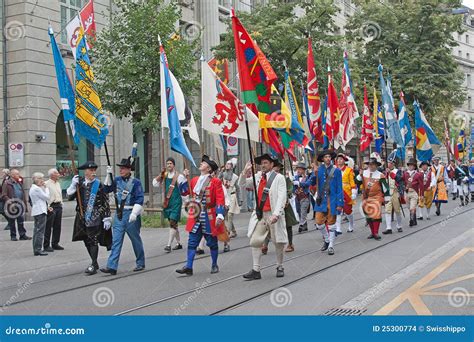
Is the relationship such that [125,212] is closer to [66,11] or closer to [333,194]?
[333,194]

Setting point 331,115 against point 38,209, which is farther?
point 331,115

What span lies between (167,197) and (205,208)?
125 inches

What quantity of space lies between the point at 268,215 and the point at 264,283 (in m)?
1.08

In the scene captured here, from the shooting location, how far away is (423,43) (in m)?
32.3

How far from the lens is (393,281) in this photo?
8039mm

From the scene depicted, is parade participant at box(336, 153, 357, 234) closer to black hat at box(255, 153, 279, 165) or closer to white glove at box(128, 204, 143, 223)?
black hat at box(255, 153, 279, 165)

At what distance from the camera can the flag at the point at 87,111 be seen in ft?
33.6

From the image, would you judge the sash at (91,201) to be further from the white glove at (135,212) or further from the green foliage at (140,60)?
the green foliage at (140,60)

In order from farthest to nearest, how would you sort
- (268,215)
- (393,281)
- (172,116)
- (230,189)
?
(230,189) → (172,116) → (268,215) → (393,281)

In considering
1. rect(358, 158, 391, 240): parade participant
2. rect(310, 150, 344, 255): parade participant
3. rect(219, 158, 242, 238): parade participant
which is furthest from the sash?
rect(358, 158, 391, 240): parade participant

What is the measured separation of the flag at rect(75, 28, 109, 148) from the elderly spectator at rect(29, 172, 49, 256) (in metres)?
2.06

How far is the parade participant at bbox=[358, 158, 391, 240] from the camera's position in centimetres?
1298

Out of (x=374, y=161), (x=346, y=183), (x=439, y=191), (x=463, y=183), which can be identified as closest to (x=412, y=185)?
(x=346, y=183)

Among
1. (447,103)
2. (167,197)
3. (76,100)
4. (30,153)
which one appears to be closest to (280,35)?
(30,153)
